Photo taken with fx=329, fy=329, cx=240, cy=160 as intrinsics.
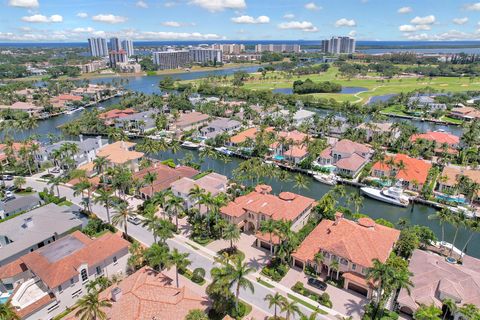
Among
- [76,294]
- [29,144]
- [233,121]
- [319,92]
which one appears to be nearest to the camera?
[76,294]

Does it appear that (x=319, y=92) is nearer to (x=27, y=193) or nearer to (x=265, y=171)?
(x=265, y=171)

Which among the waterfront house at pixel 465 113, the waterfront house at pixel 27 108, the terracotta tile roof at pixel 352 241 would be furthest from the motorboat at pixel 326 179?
the waterfront house at pixel 27 108

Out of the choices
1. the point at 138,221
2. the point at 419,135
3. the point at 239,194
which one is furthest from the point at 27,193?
the point at 419,135

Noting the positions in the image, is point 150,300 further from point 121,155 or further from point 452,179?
point 452,179

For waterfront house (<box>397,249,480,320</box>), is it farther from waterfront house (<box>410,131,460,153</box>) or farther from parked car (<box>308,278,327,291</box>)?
waterfront house (<box>410,131,460,153</box>)

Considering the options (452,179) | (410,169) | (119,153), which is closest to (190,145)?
(119,153)

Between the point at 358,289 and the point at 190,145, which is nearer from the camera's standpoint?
the point at 358,289
